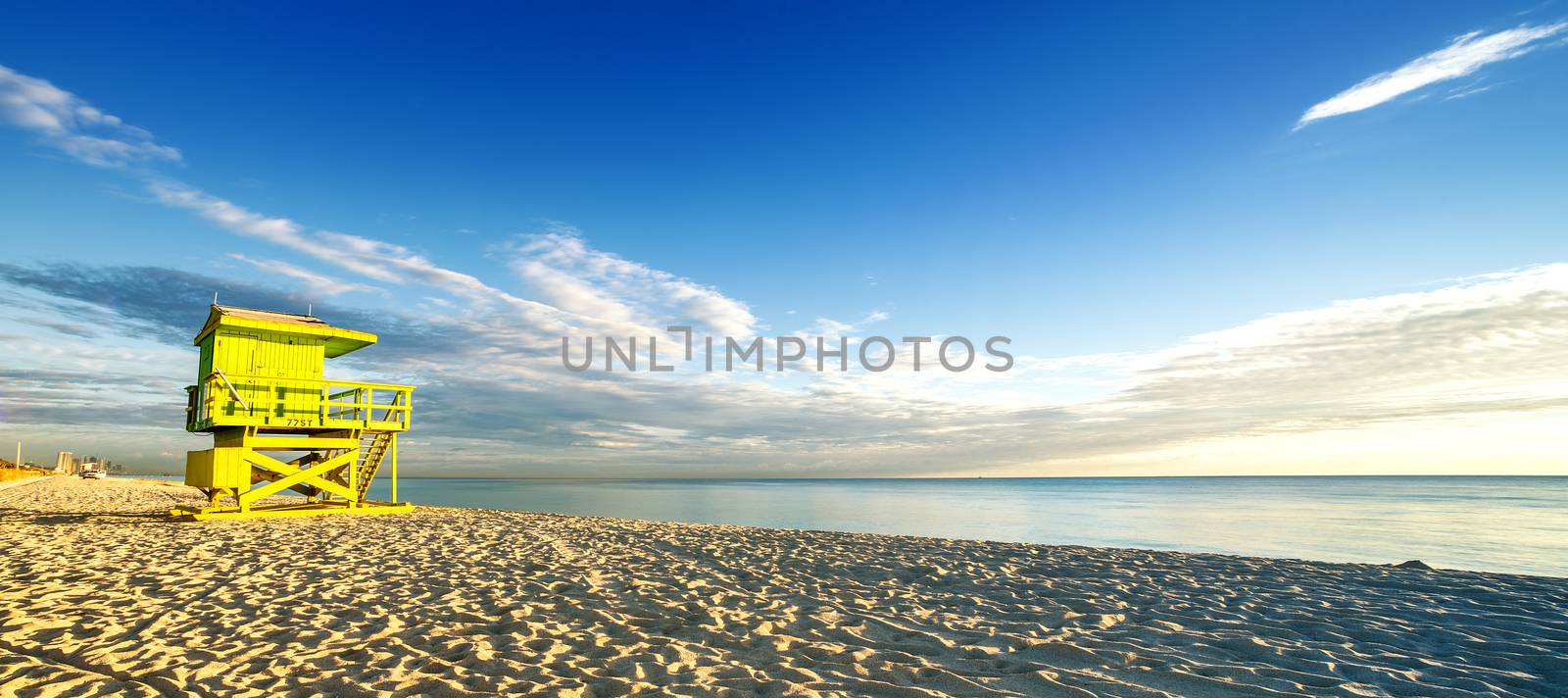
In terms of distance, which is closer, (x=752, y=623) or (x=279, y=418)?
(x=752, y=623)

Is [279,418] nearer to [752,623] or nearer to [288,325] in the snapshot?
[288,325]

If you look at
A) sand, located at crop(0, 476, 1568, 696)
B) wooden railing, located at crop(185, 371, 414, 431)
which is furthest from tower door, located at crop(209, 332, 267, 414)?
sand, located at crop(0, 476, 1568, 696)

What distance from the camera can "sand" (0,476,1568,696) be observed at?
4855 millimetres

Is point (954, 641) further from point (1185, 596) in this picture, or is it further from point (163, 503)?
point (163, 503)

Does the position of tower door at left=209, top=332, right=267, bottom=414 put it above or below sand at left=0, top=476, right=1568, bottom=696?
above

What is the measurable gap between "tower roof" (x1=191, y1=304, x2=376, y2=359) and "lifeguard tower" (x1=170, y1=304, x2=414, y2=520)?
2 centimetres

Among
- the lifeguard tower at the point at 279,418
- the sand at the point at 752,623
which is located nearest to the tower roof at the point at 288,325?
the lifeguard tower at the point at 279,418

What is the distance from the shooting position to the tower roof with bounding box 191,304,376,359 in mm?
16703

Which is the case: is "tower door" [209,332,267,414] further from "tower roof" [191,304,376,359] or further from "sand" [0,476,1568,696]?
"sand" [0,476,1568,696]

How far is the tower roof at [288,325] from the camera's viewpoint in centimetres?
1670

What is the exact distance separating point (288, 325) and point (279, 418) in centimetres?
224

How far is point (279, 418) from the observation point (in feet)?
55.9

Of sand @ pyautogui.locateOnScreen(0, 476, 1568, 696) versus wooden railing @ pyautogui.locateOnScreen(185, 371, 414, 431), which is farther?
wooden railing @ pyautogui.locateOnScreen(185, 371, 414, 431)

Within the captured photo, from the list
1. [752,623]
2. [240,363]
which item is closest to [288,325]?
[240,363]
